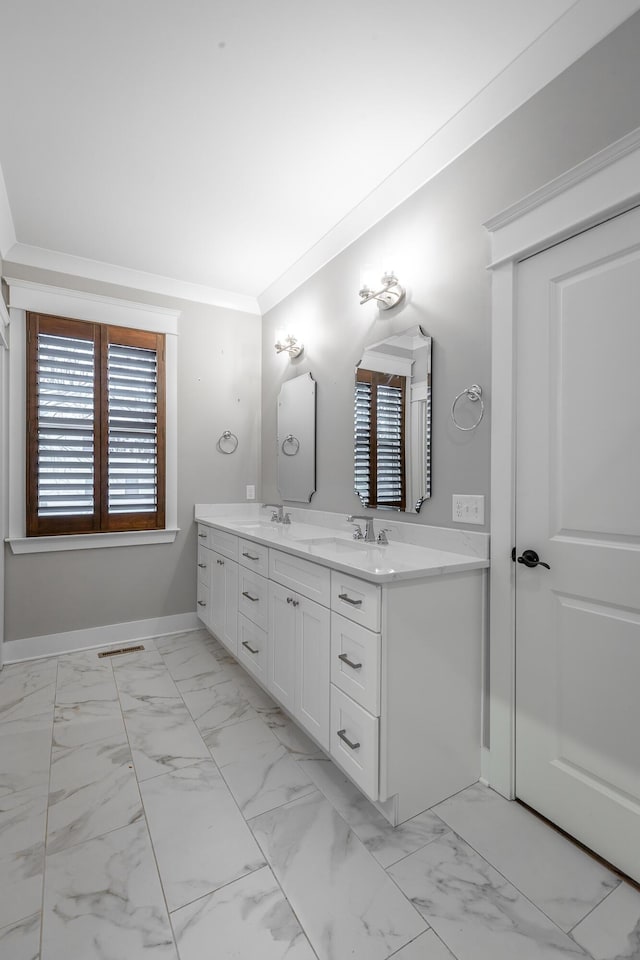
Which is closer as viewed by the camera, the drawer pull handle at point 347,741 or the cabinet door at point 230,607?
the drawer pull handle at point 347,741

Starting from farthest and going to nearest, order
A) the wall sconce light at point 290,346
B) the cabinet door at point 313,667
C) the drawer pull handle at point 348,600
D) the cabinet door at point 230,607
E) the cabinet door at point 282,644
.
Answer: the wall sconce light at point 290,346 → the cabinet door at point 230,607 → the cabinet door at point 282,644 → the cabinet door at point 313,667 → the drawer pull handle at point 348,600

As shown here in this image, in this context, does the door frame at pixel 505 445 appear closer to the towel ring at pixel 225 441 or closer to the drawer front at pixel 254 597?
the drawer front at pixel 254 597

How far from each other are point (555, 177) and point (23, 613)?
11.8 feet

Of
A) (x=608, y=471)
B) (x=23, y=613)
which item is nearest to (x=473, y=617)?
(x=608, y=471)

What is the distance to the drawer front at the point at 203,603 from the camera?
10.7 feet

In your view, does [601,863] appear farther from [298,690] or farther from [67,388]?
[67,388]

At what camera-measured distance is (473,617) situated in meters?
1.77

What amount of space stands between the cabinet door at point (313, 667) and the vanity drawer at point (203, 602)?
1.42 metres

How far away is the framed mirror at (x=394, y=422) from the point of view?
6.90 feet

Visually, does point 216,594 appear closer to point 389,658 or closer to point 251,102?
point 389,658

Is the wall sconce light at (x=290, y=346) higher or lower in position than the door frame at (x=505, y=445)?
higher

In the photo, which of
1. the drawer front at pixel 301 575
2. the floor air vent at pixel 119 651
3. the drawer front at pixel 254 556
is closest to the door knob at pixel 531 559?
the drawer front at pixel 301 575

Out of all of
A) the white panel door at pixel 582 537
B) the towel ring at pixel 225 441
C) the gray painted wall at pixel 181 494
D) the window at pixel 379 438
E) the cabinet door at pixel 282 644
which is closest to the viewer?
the white panel door at pixel 582 537

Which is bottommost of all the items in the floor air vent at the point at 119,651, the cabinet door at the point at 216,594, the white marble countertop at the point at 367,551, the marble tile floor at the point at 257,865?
the marble tile floor at the point at 257,865
